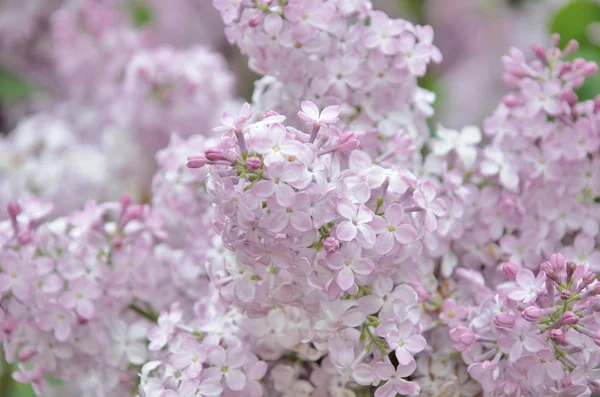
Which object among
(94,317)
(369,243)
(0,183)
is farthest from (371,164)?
(0,183)

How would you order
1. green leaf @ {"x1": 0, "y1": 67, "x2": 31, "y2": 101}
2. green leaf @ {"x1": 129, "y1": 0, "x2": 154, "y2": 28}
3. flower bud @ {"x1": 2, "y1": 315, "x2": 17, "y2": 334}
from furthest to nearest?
green leaf @ {"x1": 129, "y1": 0, "x2": 154, "y2": 28} < green leaf @ {"x1": 0, "y1": 67, "x2": 31, "y2": 101} < flower bud @ {"x1": 2, "y1": 315, "x2": 17, "y2": 334}

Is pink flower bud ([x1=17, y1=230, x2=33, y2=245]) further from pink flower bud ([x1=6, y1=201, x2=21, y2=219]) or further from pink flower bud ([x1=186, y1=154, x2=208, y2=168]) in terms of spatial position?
pink flower bud ([x1=186, y1=154, x2=208, y2=168])

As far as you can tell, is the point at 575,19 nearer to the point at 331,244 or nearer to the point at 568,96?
the point at 568,96

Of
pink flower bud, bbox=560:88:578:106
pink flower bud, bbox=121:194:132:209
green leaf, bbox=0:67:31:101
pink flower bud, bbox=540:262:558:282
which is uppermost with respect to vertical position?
pink flower bud, bbox=560:88:578:106

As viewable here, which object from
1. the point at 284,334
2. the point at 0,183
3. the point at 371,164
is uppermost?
the point at 371,164

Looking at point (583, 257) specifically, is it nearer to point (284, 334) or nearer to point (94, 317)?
point (284, 334)

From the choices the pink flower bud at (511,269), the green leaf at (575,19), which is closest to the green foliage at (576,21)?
the green leaf at (575,19)

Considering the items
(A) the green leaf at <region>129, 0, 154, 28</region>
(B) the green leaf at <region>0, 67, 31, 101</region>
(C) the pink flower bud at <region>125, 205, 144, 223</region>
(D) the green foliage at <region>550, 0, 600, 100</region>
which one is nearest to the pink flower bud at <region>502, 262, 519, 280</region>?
(C) the pink flower bud at <region>125, 205, 144, 223</region>
